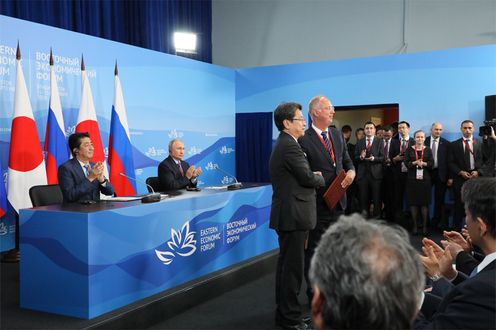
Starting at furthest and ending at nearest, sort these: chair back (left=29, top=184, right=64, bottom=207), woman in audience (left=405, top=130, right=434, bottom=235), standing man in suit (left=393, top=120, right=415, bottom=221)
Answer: standing man in suit (left=393, top=120, right=415, bottom=221), woman in audience (left=405, top=130, right=434, bottom=235), chair back (left=29, top=184, right=64, bottom=207)

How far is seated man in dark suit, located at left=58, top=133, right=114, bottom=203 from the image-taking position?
370 centimetres

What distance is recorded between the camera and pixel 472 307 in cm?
133

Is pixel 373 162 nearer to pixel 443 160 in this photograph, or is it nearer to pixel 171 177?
pixel 443 160

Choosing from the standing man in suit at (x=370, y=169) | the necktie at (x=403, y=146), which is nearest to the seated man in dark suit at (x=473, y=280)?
the standing man in suit at (x=370, y=169)

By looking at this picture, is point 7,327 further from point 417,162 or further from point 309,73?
point 309,73

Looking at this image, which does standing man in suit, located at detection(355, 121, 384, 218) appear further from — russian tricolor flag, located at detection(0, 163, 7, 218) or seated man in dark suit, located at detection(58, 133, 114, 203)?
russian tricolor flag, located at detection(0, 163, 7, 218)

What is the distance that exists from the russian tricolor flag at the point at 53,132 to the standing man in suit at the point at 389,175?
443 centimetres

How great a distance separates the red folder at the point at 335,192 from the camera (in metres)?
3.55

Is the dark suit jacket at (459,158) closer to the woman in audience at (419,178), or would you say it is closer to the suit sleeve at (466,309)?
the woman in audience at (419,178)

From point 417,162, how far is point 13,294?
517cm

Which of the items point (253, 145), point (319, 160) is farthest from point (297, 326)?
point (253, 145)

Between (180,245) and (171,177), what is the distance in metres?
1.20

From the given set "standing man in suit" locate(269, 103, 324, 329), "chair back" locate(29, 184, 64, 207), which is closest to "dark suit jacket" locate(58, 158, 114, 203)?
"chair back" locate(29, 184, 64, 207)

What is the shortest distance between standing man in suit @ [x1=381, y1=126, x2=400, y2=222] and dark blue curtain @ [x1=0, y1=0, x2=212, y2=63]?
4.52m
